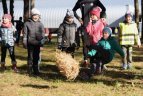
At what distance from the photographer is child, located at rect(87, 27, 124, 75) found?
1022cm

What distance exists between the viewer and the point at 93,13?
34.6 feet

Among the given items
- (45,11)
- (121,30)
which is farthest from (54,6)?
(121,30)

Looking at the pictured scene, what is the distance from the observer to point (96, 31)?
10.9 m

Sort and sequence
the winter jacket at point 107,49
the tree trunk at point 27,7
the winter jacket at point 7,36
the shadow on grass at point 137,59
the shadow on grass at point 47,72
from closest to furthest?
the winter jacket at point 107,49 → the shadow on grass at point 47,72 → the winter jacket at point 7,36 → the shadow on grass at point 137,59 → the tree trunk at point 27,7

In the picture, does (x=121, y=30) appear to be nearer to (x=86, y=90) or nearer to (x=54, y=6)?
(x=86, y=90)

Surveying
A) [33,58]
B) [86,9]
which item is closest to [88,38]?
[86,9]

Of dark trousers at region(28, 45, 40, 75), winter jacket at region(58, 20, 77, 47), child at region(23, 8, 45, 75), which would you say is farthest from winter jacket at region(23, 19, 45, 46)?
winter jacket at region(58, 20, 77, 47)

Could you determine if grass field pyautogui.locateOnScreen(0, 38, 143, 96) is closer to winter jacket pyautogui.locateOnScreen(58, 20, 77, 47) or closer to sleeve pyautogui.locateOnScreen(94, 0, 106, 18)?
winter jacket pyautogui.locateOnScreen(58, 20, 77, 47)

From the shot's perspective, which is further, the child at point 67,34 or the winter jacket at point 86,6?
the winter jacket at point 86,6

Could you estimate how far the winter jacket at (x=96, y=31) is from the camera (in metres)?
10.8

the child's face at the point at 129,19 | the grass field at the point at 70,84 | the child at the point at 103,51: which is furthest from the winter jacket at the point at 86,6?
the child at the point at 103,51

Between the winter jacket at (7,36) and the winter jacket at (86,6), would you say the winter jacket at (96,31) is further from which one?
the winter jacket at (7,36)

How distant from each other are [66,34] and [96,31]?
48.2 inches

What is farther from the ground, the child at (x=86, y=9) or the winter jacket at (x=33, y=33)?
the child at (x=86, y=9)
